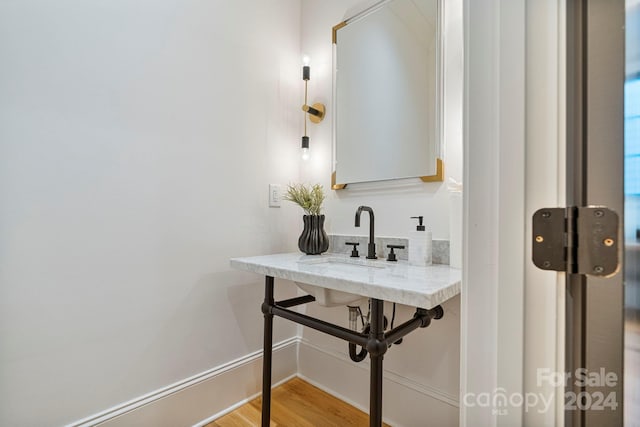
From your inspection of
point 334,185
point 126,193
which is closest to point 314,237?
point 334,185

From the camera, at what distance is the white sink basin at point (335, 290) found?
1060mm

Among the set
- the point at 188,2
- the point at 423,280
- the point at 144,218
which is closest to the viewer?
the point at 423,280

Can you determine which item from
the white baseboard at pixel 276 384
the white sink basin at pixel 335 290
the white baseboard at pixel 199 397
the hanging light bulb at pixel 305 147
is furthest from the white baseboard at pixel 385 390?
the hanging light bulb at pixel 305 147

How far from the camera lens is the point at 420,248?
1146 millimetres

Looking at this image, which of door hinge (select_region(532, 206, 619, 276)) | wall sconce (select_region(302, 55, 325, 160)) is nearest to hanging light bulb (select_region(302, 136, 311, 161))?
wall sconce (select_region(302, 55, 325, 160))

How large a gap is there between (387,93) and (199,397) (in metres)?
1.68

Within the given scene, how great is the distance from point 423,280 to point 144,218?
1080 millimetres

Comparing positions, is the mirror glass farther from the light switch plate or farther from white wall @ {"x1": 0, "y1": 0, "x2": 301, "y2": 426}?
white wall @ {"x1": 0, "y1": 0, "x2": 301, "y2": 426}

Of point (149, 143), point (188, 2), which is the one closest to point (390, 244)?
point (149, 143)

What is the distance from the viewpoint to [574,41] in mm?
402

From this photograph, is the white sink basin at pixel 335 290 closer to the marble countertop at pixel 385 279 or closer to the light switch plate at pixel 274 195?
the marble countertop at pixel 385 279

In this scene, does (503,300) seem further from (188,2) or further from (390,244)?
(188,2)

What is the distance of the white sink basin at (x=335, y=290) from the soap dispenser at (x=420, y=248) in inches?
5.1

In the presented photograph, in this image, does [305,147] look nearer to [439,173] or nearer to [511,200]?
[439,173]
